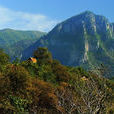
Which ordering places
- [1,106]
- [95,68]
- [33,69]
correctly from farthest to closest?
[33,69] < [1,106] < [95,68]

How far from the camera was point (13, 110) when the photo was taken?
4131 centimetres

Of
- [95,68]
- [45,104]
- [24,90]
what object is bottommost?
[45,104]

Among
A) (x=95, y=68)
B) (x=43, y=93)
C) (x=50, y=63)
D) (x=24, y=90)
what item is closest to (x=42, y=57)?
(x=50, y=63)

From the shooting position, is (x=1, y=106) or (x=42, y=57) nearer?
(x=1, y=106)

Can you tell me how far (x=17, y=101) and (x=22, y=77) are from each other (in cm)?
441

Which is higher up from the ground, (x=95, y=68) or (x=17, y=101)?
(x=95, y=68)

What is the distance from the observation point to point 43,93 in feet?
168

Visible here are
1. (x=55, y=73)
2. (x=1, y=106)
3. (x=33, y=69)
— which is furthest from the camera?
(x=55, y=73)

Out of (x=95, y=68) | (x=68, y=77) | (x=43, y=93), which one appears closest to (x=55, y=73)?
(x=68, y=77)

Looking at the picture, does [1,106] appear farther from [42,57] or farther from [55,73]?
[42,57]

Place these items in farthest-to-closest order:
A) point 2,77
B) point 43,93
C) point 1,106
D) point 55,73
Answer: point 55,73 → point 43,93 → point 2,77 → point 1,106

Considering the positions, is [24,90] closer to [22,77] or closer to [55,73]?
[22,77]

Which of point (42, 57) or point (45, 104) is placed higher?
point (42, 57)

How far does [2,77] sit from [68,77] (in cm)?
2932
